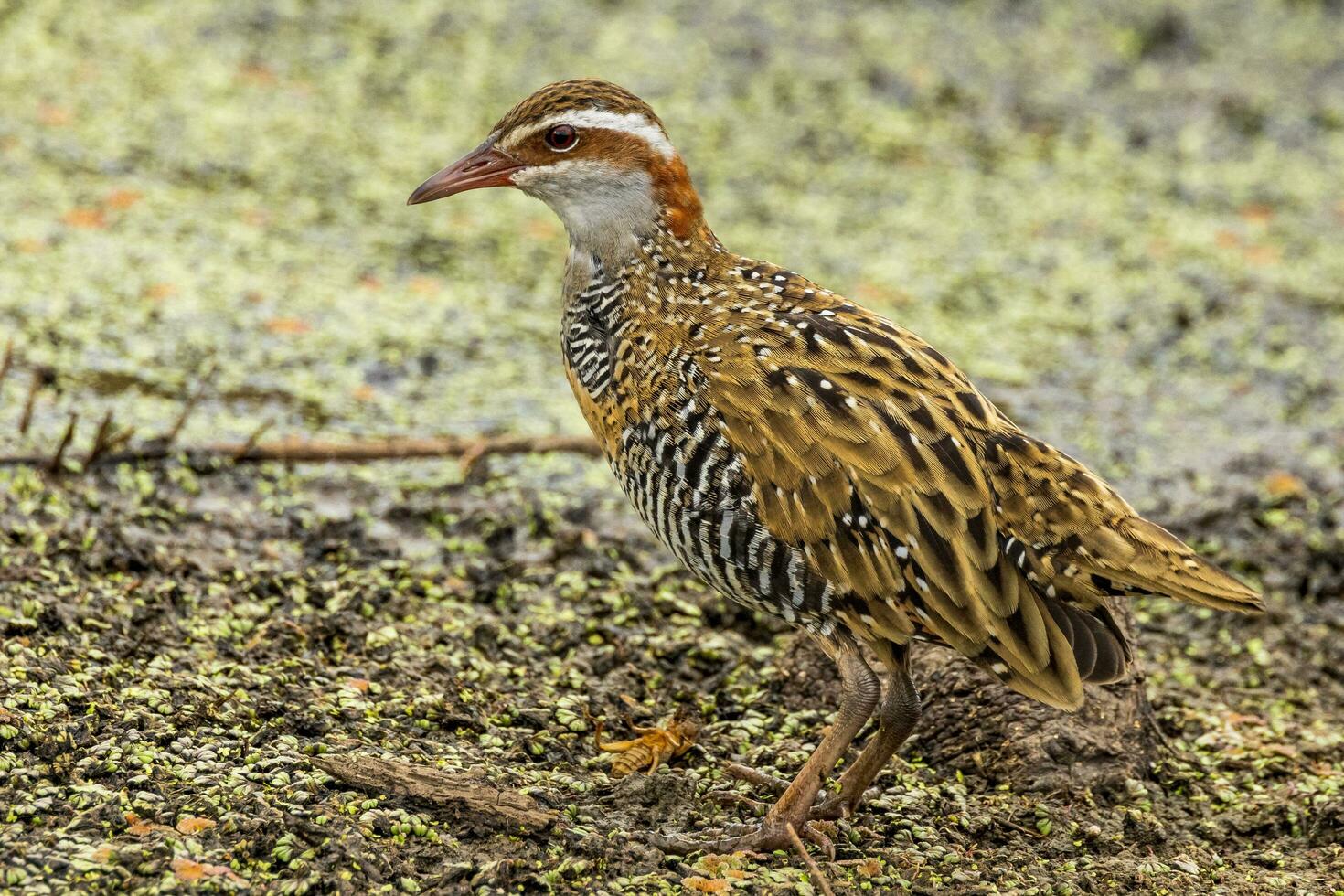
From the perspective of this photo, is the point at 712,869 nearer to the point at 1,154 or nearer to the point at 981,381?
the point at 981,381

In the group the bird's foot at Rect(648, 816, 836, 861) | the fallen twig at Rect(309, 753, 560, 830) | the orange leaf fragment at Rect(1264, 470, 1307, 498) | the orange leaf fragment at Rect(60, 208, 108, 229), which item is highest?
the orange leaf fragment at Rect(1264, 470, 1307, 498)

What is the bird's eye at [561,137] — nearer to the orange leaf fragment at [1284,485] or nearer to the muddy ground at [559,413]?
the muddy ground at [559,413]

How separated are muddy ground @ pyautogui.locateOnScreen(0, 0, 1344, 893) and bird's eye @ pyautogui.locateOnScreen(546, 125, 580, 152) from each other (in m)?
1.57

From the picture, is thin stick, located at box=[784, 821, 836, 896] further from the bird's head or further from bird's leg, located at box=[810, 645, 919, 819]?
the bird's head

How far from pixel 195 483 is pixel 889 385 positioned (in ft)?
9.25

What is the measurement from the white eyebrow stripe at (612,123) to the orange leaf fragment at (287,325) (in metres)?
2.78

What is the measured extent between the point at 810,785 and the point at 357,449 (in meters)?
2.64

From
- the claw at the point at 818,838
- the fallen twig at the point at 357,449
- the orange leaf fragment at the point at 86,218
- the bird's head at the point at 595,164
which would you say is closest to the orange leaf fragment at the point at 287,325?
the fallen twig at the point at 357,449

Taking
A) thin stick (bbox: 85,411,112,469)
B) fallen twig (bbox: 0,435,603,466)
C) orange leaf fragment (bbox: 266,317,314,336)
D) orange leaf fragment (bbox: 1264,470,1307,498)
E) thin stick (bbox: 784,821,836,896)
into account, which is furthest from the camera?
orange leaf fragment (bbox: 266,317,314,336)

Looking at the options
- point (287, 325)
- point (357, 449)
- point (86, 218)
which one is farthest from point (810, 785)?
point (86, 218)

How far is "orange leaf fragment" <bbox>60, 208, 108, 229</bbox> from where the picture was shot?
7285 mm

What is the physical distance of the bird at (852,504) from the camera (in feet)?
12.4

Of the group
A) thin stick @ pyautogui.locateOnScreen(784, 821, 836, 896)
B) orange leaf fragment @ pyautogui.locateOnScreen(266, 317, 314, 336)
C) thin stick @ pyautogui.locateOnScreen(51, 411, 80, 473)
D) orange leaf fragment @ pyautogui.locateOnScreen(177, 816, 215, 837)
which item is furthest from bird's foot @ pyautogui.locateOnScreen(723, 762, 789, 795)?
orange leaf fragment @ pyautogui.locateOnScreen(266, 317, 314, 336)

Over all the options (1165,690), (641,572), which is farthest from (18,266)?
(1165,690)
